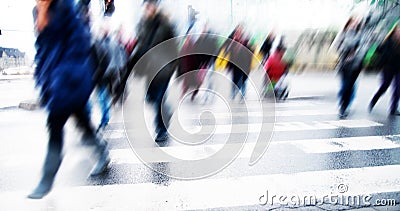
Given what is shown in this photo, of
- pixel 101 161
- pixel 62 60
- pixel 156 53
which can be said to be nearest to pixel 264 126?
pixel 156 53

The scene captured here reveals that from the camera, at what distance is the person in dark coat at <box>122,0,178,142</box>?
4715 millimetres

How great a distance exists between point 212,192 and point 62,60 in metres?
1.70

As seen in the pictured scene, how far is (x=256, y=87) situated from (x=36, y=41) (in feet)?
22.2

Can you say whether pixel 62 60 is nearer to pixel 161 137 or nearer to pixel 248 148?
pixel 161 137

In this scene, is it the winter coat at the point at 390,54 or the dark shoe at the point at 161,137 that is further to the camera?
the winter coat at the point at 390,54

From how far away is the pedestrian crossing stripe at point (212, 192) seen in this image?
3.12m

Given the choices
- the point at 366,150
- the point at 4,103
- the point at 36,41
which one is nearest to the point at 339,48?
the point at 366,150

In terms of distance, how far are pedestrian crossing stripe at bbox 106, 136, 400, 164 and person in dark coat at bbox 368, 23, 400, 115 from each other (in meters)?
1.79

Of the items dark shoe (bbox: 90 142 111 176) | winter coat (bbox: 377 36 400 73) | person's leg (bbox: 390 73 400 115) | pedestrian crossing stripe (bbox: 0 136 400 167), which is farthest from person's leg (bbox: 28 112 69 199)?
person's leg (bbox: 390 73 400 115)

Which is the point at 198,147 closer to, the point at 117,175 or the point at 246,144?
the point at 246,144

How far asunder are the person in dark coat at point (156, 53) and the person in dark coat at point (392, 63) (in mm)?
3806

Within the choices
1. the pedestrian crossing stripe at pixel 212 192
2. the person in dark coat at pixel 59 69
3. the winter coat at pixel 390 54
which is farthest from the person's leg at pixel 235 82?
the person in dark coat at pixel 59 69
